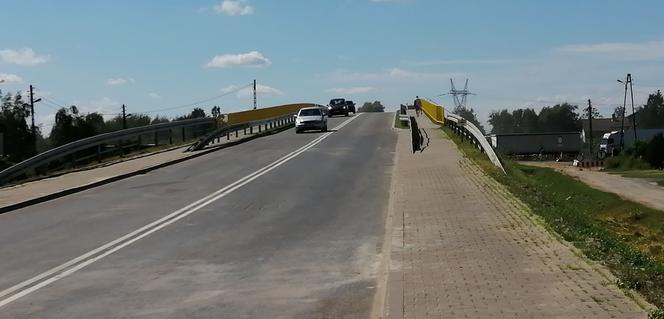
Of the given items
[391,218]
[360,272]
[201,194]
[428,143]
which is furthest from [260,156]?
[360,272]

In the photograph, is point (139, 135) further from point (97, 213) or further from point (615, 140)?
point (615, 140)

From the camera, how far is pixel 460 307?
7.69 m

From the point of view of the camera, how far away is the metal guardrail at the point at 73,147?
25922mm

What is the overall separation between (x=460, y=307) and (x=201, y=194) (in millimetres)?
13438

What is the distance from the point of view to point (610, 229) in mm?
21562

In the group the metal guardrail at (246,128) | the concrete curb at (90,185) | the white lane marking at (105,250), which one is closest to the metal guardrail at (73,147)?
the metal guardrail at (246,128)

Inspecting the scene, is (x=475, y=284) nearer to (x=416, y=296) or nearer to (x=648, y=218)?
(x=416, y=296)

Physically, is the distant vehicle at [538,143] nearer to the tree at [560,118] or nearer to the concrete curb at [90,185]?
the concrete curb at [90,185]

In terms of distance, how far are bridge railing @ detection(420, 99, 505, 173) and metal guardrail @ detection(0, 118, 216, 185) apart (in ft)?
42.5

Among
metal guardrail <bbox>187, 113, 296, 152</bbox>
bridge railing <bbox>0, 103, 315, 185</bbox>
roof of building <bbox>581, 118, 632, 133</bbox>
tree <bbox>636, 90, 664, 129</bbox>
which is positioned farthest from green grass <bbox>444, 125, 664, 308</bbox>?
tree <bbox>636, 90, 664, 129</bbox>

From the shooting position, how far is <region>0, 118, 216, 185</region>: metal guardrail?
85.0 feet

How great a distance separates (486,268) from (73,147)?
2233 centimetres

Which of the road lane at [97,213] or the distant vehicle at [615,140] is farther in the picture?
the distant vehicle at [615,140]

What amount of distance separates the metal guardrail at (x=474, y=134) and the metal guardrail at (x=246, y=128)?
11.2 meters
